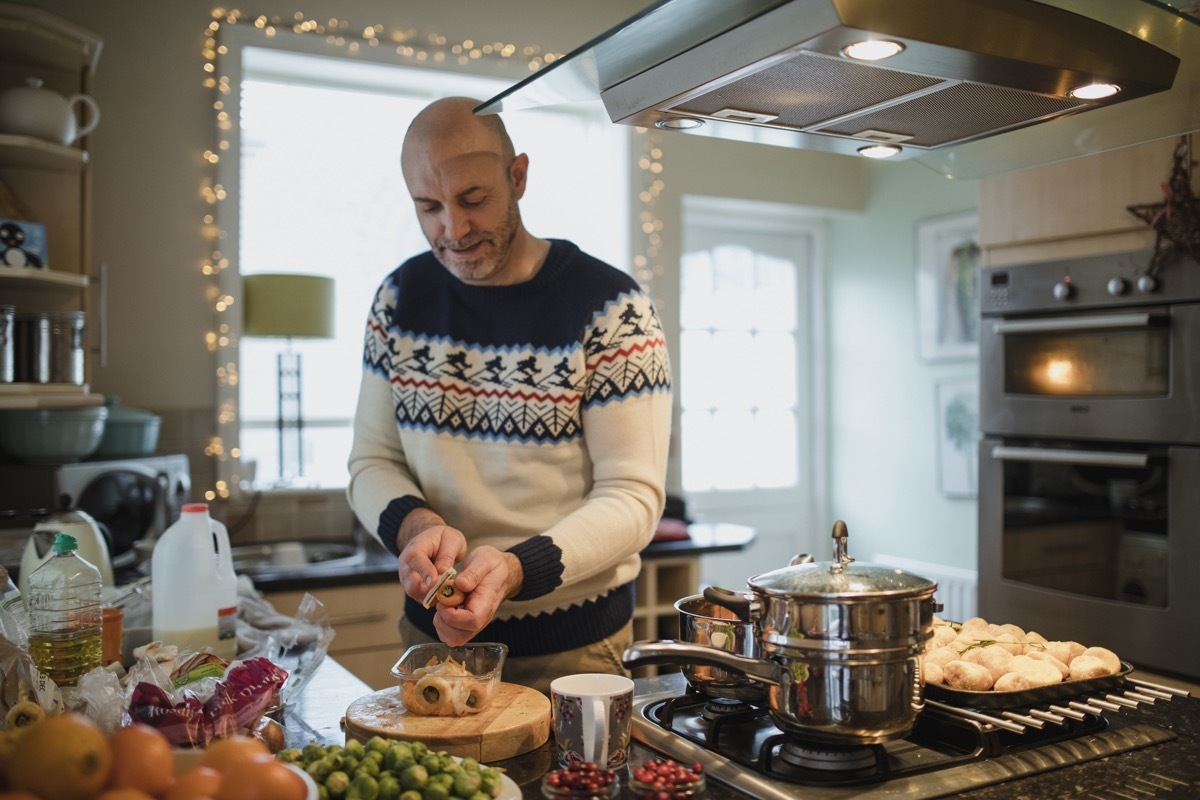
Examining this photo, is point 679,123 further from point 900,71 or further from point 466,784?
point 466,784

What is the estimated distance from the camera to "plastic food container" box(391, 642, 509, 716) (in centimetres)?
120

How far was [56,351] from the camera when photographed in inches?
95.9

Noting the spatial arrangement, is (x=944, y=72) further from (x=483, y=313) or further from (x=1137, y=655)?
(x=1137, y=655)

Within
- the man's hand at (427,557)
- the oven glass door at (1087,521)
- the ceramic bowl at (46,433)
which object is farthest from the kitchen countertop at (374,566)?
the man's hand at (427,557)

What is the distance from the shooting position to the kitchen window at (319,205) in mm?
3350

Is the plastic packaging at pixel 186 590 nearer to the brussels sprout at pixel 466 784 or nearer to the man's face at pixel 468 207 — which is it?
the man's face at pixel 468 207

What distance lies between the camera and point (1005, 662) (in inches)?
46.9

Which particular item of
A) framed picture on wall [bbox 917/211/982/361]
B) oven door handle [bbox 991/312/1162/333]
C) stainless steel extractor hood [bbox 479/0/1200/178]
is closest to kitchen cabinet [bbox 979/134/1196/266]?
oven door handle [bbox 991/312/1162/333]

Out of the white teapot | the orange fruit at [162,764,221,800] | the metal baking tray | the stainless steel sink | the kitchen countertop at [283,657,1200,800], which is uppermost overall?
the white teapot

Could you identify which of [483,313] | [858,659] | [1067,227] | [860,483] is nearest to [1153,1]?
[858,659]

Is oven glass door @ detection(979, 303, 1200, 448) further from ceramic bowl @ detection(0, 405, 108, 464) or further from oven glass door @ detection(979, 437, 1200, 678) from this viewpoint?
ceramic bowl @ detection(0, 405, 108, 464)

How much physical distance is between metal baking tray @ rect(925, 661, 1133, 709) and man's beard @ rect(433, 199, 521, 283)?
34.7 inches

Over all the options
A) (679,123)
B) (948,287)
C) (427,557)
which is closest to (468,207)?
(679,123)

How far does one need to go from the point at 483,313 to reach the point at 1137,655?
188 cm
